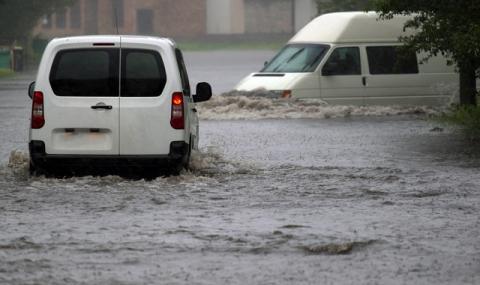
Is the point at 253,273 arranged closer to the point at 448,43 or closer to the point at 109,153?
the point at 109,153

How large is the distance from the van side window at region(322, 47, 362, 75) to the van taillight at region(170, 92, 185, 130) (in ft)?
40.3

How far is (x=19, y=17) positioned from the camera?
57.9 metres

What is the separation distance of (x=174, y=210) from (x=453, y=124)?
465 inches

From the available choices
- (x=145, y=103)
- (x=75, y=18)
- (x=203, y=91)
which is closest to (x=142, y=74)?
(x=145, y=103)

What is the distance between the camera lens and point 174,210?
492 inches

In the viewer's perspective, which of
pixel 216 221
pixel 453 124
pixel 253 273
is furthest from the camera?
pixel 453 124

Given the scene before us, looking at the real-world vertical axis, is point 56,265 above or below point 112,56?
below

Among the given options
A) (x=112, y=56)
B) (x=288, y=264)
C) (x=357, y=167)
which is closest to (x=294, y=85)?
(x=357, y=167)

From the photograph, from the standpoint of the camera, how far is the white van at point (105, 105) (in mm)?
14719

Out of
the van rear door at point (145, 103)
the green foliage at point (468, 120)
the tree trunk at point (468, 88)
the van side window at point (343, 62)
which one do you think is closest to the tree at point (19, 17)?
the van side window at point (343, 62)

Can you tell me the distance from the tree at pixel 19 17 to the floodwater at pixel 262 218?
120 ft

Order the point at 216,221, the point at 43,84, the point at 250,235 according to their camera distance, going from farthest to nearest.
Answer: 1. the point at 43,84
2. the point at 216,221
3. the point at 250,235

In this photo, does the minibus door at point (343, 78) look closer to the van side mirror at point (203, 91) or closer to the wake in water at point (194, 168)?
the wake in water at point (194, 168)

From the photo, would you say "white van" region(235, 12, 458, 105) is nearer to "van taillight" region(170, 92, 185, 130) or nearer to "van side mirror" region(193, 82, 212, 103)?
"van side mirror" region(193, 82, 212, 103)
